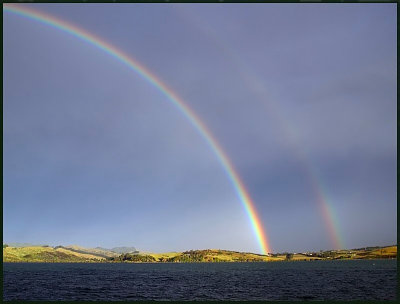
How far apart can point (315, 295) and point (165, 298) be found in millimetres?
31625

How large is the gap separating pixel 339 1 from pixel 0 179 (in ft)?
180

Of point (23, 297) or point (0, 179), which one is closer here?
point (0, 179)

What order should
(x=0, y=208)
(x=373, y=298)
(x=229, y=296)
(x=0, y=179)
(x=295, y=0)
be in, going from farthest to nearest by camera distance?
1. (x=229, y=296)
2. (x=373, y=298)
3. (x=0, y=179)
4. (x=0, y=208)
5. (x=295, y=0)

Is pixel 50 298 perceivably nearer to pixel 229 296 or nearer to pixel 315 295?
pixel 229 296

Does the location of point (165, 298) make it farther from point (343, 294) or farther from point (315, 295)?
point (343, 294)

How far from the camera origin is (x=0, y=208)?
5622cm

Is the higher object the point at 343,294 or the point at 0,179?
the point at 0,179

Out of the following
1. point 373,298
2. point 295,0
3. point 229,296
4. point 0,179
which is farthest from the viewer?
point 229,296

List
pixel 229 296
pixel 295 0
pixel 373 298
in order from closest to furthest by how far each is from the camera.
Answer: pixel 295 0 < pixel 373 298 < pixel 229 296

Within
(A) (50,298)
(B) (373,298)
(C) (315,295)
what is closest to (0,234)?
(A) (50,298)

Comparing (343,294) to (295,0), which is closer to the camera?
(295,0)

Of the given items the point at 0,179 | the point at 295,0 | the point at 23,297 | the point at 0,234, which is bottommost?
the point at 23,297

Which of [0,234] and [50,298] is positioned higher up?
[0,234]

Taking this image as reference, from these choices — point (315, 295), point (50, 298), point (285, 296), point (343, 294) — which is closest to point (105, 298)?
point (50, 298)
